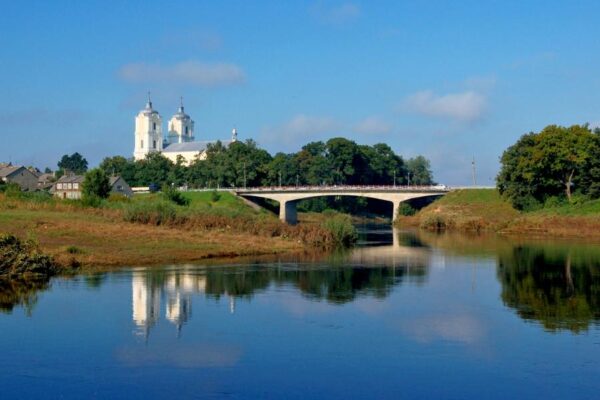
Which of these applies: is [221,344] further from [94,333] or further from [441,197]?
[441,197]

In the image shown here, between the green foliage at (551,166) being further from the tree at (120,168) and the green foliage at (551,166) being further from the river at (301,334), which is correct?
the tree at (120,168)

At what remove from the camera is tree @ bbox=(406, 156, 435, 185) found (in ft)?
586

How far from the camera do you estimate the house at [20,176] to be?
476 feet

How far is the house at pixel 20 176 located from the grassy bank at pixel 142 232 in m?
78.7

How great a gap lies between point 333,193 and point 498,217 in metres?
28.9

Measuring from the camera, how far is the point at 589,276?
41.9 m

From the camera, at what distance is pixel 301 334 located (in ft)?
87.7

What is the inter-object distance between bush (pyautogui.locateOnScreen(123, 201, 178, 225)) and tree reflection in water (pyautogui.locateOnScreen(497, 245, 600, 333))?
23.9 metres

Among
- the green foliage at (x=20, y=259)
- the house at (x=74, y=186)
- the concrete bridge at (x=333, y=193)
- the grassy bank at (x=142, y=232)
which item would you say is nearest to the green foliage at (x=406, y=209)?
the concrete bridge at (x=333, y=193)

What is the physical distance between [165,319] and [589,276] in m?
23.8

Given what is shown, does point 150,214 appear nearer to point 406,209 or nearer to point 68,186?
point 406,209

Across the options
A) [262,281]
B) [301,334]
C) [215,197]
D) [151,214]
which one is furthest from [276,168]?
[301,334]

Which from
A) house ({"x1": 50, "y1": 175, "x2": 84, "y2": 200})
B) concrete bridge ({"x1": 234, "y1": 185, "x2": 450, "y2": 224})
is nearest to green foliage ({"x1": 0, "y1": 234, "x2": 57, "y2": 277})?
concrete bridge ({"x1": 234, "y1": 185, "x2": 450, "y2": 224})

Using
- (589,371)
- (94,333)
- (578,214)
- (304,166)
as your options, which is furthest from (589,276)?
(304,166)
